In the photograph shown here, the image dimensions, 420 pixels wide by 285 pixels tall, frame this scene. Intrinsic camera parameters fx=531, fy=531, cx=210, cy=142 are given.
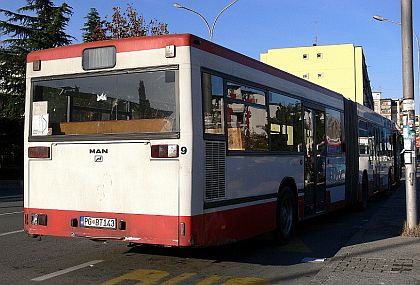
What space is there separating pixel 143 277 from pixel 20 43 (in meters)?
32.9

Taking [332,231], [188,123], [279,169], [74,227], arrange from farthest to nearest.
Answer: [332,231] → [279,169] → [74,227] → [188,123]

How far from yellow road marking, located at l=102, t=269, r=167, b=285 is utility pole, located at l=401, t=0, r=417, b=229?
5.22m

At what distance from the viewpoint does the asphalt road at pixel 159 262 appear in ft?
22.7

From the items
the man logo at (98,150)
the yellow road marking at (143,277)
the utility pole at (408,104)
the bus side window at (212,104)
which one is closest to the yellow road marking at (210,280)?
the yellow road marking at (143,277)

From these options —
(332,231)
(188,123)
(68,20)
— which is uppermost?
(68,20)

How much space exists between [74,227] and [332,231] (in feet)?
20.5

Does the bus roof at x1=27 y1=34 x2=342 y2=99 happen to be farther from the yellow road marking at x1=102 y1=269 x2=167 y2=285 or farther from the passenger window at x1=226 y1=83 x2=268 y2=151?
the yellow road marking at x1=102 y1=269 x2=167 y2=285

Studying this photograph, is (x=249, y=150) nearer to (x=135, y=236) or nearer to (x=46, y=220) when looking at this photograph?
(x=135, y=236)

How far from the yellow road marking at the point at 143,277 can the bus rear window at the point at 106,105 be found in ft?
6.22

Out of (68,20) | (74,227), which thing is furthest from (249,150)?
(68,20)

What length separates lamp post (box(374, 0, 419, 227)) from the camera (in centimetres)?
999

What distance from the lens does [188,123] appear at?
21.6 ft

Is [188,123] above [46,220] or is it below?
above

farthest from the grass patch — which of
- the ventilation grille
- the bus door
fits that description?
the ventilation grille
